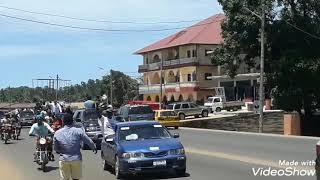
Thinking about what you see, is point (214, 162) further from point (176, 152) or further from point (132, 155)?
point (132, 155)

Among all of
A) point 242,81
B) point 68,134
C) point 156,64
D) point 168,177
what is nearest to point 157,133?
point 168,177

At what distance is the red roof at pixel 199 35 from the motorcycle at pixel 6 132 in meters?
59.3

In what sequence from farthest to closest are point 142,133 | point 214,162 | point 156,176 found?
1. point 214,162
2. point 142,133
3. point 156,176

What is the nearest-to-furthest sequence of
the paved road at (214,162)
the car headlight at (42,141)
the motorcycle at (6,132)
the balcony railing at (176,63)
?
the paved road at (214,162)
the car headlight at (42,141)
the motorcycle at (6,132)
the balcony railing at (176,63)

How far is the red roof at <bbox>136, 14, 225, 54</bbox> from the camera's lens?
93.2 metres

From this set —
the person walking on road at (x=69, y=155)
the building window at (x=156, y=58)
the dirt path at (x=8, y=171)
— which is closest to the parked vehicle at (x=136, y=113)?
the dirt path at (x=8, y=171)

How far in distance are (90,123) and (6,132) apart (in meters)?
8.42

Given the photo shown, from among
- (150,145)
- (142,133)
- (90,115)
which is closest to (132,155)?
(150,145)

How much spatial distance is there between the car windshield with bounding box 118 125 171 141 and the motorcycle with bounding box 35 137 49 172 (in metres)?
3.61

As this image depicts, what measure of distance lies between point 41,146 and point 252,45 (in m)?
30.7

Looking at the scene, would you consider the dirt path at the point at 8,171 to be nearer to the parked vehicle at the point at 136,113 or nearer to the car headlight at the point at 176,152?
the car headlight at the point at 176,152

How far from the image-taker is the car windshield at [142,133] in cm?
1628

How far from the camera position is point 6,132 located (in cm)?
3409

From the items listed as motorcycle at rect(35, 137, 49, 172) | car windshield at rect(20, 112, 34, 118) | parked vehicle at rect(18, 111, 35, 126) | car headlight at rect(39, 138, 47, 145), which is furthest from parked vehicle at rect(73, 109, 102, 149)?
car windshield at rect(20, 112, 34, 118)
